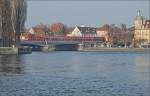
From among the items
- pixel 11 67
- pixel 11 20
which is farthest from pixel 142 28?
pixel 11 67

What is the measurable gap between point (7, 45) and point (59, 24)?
85062mm

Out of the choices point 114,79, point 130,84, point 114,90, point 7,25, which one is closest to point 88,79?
point 114,79

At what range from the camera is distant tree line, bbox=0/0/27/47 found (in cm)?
5984

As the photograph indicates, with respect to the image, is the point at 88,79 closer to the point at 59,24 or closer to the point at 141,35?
the point at 141,35

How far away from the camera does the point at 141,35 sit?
4788 inches

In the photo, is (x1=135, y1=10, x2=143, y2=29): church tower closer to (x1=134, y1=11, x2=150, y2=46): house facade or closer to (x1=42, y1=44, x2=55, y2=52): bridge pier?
(x1=134, y1=11, x2=150, y2=46): house facade

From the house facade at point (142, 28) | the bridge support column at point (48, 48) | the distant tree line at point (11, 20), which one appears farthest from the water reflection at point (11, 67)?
the house facade at point (142, 28)

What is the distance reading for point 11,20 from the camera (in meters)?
61.0

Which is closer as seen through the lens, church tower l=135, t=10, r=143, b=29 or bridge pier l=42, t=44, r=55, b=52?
bridge pier l=42, t=44, r=55, b=52

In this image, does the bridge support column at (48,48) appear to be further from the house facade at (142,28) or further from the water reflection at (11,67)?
the water reflection at (11,67)

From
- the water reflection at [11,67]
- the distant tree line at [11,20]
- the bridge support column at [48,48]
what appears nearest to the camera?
the water reflection at [11,67]

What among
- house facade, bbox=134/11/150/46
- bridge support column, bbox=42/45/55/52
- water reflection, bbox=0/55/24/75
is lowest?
bridge support column, bbox=42/45/55/52

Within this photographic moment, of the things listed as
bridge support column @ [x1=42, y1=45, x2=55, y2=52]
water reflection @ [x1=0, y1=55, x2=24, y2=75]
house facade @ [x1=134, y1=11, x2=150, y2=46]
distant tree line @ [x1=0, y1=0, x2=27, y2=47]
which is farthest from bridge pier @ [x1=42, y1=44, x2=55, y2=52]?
water reflection @ [x1=0, y1=55, x2=24, y2=75]

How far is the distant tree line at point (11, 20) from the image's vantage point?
5984 centimetres
